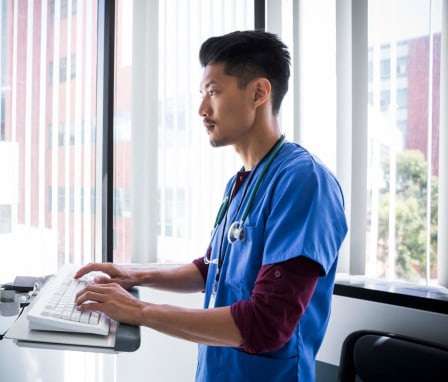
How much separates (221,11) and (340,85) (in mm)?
709

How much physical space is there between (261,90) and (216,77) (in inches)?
5.1

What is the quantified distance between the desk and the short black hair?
99cm

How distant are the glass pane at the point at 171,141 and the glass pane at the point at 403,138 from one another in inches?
26.1

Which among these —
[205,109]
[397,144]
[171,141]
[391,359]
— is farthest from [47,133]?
[391,359]

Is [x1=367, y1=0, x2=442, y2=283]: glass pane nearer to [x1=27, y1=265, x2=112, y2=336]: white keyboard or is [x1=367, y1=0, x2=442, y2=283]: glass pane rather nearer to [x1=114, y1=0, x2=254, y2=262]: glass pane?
[x1=114, y1=0, x2=254, y2=262]: glass pane

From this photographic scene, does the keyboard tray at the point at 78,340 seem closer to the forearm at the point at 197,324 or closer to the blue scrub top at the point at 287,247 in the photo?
the forearm at the point at 197,324

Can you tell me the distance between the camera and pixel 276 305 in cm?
70

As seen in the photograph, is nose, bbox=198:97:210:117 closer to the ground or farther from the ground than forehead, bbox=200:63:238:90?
closer to the ground

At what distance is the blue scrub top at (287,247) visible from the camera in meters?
0.76

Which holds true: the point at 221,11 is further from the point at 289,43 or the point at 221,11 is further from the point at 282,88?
the point at 282,88

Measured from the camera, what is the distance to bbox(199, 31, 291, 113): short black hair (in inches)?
40.3

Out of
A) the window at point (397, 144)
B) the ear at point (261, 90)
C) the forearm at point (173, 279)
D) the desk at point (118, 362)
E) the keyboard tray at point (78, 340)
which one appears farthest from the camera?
the desk at point (118, 362)

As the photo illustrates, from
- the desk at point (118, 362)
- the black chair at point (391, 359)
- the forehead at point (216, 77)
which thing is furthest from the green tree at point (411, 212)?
the desk at point (118, 362)

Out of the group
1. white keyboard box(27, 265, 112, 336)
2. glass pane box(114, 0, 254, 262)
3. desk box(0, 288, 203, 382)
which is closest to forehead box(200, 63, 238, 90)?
white keyboard box(27, 265, 112, 336)
